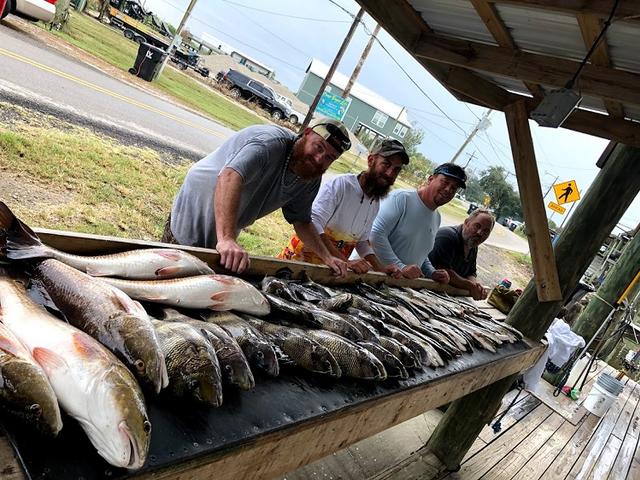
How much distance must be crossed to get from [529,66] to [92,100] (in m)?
11.9

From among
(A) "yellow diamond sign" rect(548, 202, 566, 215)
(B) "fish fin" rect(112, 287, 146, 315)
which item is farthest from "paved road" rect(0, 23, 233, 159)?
(A) "yellow diamond sign" rect(548, 202, 566, 215)

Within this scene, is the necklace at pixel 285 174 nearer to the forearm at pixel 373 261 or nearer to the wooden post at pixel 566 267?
the forearm at pixel 373 261

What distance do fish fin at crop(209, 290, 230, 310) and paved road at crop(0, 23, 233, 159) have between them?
8.88 meters

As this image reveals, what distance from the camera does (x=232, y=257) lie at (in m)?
2.71

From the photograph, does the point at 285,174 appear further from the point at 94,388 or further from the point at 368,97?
the point at 368,97

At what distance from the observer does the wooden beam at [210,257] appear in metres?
2.13

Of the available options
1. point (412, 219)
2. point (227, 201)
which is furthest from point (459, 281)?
point (227, 201)

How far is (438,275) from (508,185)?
3009 inches

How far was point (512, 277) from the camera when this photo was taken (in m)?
20.8

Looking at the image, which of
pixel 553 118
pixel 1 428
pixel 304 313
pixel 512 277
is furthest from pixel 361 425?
pixel 512 277

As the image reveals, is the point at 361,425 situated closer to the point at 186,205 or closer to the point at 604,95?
the point at 186,205

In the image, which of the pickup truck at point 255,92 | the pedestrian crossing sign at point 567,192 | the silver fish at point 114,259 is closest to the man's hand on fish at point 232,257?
the silver fish at point 114,259

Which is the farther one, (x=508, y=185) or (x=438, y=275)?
(x=508, y=185)

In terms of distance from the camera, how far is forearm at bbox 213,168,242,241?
289cm
